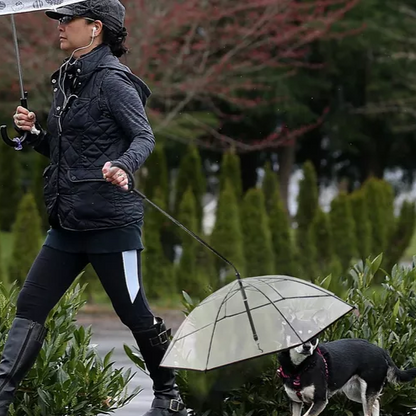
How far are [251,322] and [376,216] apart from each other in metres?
15.1

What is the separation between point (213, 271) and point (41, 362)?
10.3 m

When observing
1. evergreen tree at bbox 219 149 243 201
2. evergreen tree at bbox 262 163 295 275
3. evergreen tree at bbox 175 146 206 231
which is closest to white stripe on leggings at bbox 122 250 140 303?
evergreen tree at bbox 262 163 295 275

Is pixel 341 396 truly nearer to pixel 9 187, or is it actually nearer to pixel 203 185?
pixel 203 185

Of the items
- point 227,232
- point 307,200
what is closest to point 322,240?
point 307,200

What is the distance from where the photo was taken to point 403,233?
19469 mm

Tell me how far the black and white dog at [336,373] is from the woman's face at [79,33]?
1630 millimetres

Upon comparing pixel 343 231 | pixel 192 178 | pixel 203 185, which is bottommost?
pixel 343 231

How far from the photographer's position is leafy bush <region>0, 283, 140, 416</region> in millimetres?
5609

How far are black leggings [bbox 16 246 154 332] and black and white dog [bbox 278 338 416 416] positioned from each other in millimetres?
694

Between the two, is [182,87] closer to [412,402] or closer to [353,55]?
[412,402]

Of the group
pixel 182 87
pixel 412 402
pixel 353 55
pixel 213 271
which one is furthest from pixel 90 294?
pixel 353 55

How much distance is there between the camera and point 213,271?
1592 cm

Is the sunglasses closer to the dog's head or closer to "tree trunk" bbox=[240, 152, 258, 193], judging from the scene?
the dog's head

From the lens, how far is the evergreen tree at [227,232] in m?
16.1
